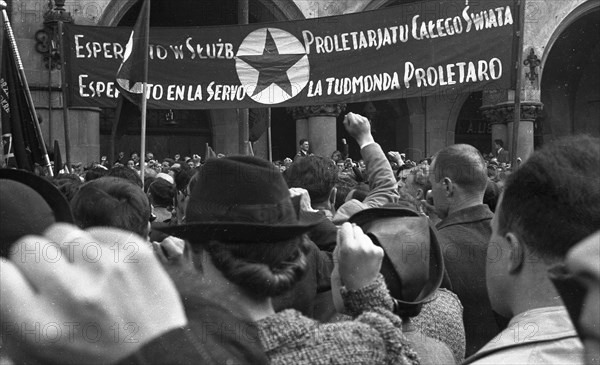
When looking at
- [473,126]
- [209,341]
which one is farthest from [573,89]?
[209,341]

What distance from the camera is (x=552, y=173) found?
5.37 ft

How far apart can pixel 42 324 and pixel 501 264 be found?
1014mm

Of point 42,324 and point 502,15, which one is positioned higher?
point 502,15

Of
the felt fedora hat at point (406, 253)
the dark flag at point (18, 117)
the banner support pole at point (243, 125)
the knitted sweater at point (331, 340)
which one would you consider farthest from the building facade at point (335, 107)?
the knitted sweater at point (331, 340)

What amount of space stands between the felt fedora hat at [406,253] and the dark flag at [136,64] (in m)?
4.56

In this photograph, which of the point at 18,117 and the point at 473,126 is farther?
the point at 473,126

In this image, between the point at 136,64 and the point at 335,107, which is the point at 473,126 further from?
the point at 136,64

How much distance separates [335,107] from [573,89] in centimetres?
874

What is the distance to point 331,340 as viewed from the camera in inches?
69.6

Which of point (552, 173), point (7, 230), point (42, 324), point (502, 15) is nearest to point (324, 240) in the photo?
point (552, 173)

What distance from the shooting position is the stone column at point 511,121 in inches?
661

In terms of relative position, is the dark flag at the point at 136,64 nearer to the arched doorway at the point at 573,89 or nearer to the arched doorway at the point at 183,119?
the arched doorway at the point at 183,119

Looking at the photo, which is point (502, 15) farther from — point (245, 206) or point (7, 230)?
point (7, 230)

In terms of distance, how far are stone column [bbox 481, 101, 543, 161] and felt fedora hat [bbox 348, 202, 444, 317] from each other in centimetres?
1420
